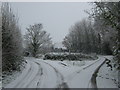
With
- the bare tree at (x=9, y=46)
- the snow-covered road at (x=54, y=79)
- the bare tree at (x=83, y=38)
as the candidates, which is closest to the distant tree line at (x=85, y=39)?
the bare tree at (x=83, y=38)

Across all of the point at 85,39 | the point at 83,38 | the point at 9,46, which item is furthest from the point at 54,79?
the point at 83,38

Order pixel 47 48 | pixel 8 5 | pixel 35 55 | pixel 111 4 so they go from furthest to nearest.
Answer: pixel 47 48 → pixel 35 55 → pixel 8 5 → pixel 111 4

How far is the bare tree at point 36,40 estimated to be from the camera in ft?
251

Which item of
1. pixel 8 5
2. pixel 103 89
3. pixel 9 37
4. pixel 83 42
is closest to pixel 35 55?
pixel 83 42

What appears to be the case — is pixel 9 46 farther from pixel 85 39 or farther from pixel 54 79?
pixel 85 39

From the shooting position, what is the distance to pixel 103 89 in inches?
458

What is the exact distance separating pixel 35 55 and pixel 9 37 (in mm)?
52273

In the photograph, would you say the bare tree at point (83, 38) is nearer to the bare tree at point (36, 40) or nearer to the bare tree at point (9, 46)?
the bare tree at point (36, 40)

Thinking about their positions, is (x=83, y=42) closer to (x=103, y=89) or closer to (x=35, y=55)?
(x=35, y=55)

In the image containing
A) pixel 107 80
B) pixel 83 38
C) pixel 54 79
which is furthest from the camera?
pixel 83 38

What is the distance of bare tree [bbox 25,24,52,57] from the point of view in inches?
3007

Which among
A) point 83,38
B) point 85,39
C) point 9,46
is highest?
point 9,46

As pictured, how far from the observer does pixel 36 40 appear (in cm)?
7744

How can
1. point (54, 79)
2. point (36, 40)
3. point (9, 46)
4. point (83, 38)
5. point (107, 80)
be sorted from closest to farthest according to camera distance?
point (107, 80) < point (54, 79) < point (9, 46) < point (36, 40) < point (83, 38)
